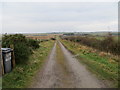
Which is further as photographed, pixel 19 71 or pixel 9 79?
pixel 19 71

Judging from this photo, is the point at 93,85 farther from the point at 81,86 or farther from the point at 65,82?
the point at 65,82

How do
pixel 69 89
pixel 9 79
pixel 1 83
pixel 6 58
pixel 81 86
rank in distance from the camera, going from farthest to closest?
pixel 6 58, pixel 9 79, pixel 1 83, pixel 81 86, pixel 69 89

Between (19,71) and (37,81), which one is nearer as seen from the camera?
(37,81)

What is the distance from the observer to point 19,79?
6906mm

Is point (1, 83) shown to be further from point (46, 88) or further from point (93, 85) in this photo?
point (93, 85)

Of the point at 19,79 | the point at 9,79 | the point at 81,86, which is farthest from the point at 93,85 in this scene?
the point at 9,79

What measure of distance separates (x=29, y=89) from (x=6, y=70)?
3.06 m

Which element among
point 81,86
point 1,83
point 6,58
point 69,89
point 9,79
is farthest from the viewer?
point 6,58

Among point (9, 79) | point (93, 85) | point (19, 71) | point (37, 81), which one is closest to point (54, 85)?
point (37, 81)

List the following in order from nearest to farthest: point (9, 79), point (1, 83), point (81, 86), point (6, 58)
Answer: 1. point (81, 86)
2. point (1, 83)
3. point (9, 79)
4. point (6, 58)

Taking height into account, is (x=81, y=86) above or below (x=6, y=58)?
below

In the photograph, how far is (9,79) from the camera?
6.83 metres

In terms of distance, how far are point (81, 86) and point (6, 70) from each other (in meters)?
4.60

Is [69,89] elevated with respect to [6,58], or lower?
lower
